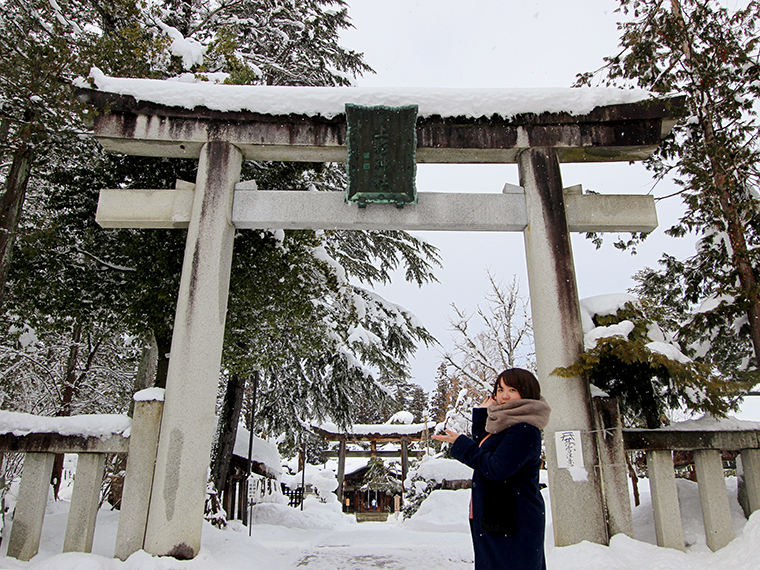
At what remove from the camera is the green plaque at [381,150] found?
5422mm

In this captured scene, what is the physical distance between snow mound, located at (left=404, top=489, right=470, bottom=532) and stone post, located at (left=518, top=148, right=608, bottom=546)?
6.81 metres

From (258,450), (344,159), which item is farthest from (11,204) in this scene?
(258,450)

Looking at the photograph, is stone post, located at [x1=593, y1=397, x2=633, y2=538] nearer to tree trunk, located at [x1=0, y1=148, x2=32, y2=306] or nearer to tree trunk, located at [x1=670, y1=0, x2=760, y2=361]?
tree trunk, located at [x1=670, y1=0, x2=760, y2=361]

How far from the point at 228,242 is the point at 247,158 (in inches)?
43.9

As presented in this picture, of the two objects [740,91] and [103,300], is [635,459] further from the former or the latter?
[103,300]

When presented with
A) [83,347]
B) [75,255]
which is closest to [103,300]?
[75,255]

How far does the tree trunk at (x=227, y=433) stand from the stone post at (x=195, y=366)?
16.0ft

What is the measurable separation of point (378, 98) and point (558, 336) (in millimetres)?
3161

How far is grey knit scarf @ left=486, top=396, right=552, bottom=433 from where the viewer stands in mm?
2318

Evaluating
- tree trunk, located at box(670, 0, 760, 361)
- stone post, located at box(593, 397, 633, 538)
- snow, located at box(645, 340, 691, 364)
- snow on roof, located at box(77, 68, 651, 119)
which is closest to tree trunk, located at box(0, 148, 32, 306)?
snow on roof, located at box(77, 68, 651, 119)

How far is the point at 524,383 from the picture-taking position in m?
2.43

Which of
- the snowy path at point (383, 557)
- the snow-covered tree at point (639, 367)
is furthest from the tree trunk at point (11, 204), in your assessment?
the snow-covered tree at point (639, 367)

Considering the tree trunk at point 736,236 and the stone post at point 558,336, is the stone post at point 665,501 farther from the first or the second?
the tree trunk at point 736,236

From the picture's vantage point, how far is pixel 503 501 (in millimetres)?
2336
